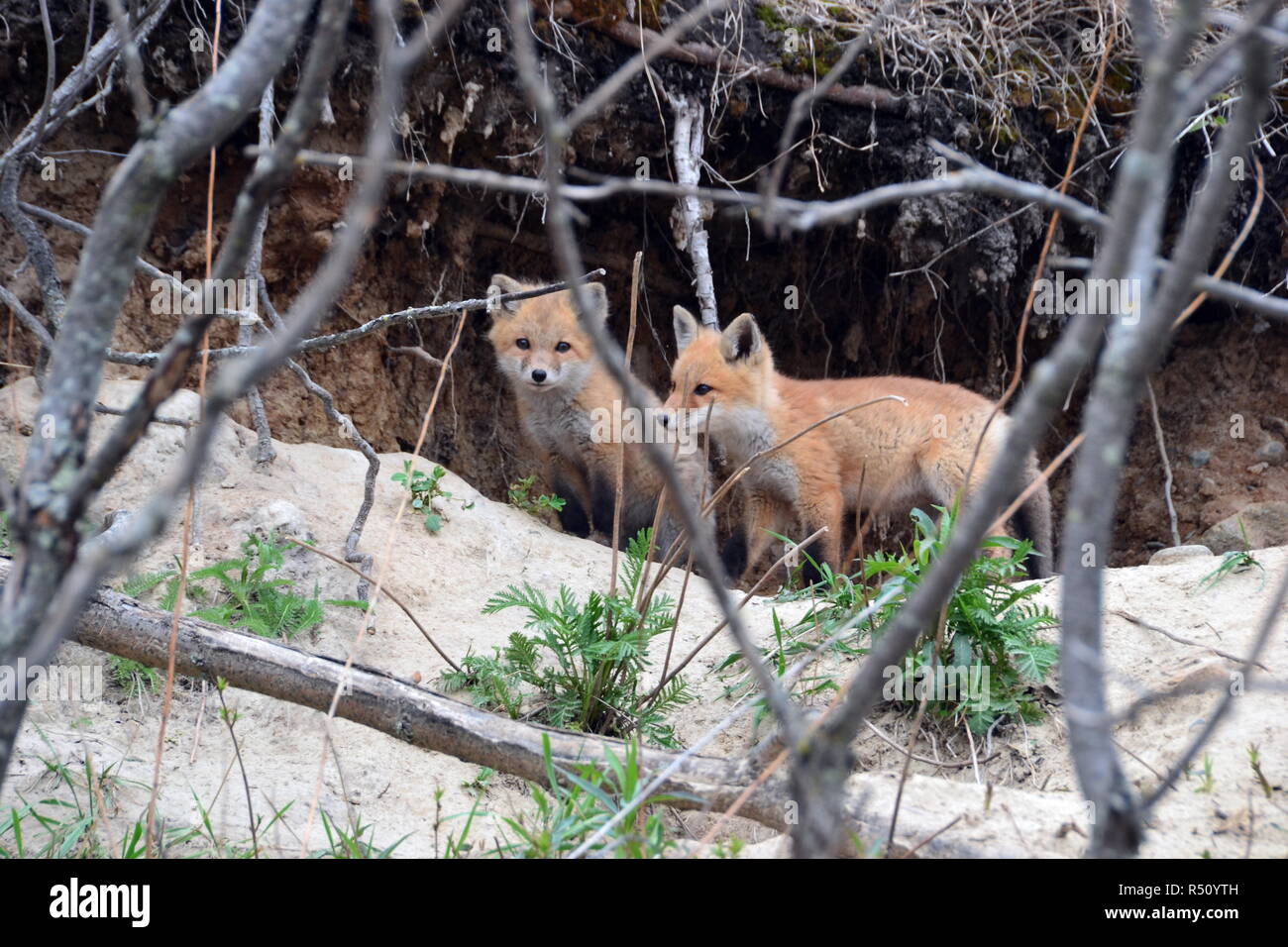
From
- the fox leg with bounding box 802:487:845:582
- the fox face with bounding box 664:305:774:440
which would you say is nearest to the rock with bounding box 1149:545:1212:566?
the fox leg with bounding box 802:487:845:582

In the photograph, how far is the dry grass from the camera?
562 cm

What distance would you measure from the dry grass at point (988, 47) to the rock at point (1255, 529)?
2697mm

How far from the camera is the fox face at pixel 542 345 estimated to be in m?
6.04

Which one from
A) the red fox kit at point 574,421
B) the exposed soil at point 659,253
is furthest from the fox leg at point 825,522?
the exposed soil at point 659,253

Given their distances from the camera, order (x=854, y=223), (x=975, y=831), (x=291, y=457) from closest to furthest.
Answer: (x=975, y=831) < (x=291, y=457) < (x=854, y=223)

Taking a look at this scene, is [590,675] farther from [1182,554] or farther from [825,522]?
[1182,554]

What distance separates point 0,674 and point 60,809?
1681mm

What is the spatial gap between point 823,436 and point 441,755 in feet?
11.4

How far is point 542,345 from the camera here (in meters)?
6.12

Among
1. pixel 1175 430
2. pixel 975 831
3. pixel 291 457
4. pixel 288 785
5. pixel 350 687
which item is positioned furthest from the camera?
pixel 1175 430

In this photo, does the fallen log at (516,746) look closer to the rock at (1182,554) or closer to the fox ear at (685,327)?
the rock at (1182,554)

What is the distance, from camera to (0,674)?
117cm
